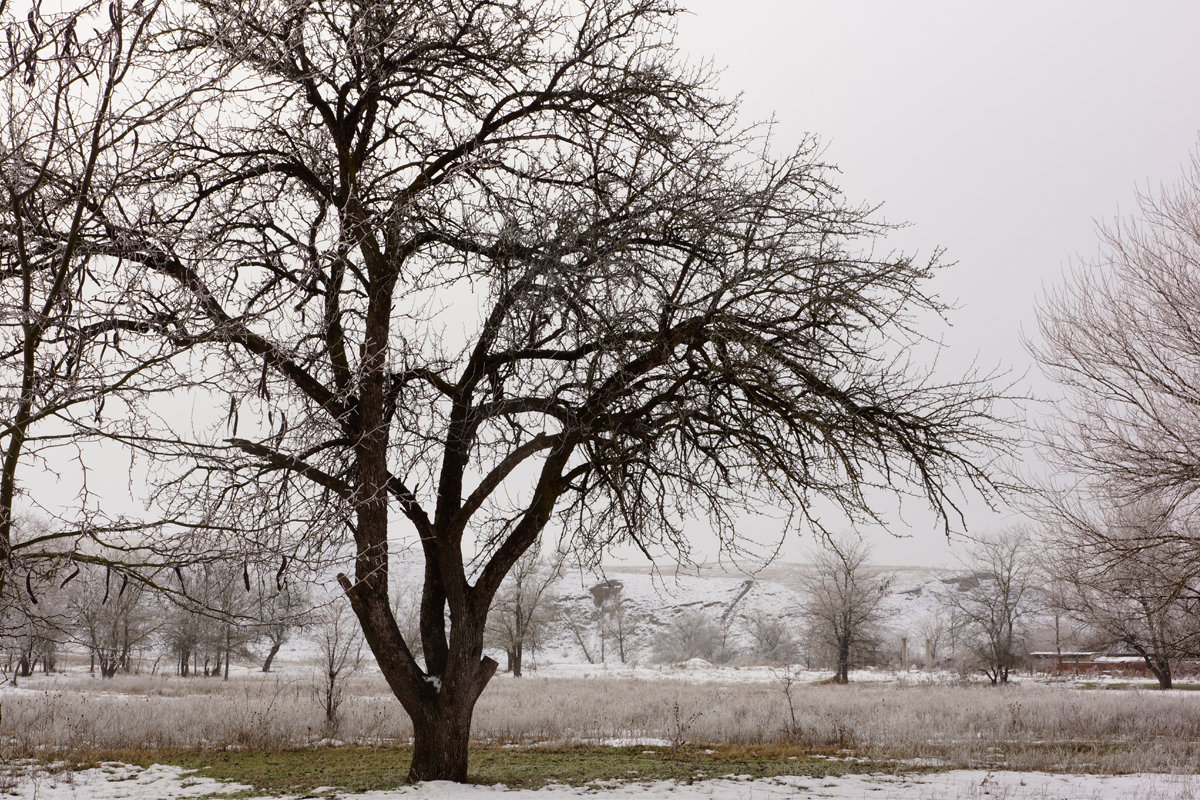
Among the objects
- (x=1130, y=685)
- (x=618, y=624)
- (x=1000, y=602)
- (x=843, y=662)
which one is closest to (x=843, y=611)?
(x=843, y=662)

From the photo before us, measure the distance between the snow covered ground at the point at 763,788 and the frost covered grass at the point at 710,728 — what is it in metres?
1.42

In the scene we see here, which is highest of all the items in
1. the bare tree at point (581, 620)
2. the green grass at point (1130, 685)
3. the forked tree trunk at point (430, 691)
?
the forked tree trunk at point (430, 691)

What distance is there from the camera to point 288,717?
15.1 m

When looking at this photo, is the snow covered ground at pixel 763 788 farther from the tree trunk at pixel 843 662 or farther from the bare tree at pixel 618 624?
the bare tree at pixel 618 624

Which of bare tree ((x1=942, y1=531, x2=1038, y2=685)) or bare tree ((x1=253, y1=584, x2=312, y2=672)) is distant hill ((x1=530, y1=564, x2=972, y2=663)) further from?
bare tree ((x1=253, y1=584, x2=312, y2=672))

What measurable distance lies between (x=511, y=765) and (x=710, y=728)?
5.29 metres

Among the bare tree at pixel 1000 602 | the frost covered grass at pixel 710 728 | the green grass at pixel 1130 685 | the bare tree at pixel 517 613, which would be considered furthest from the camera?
the bare tree at pixel 517 613

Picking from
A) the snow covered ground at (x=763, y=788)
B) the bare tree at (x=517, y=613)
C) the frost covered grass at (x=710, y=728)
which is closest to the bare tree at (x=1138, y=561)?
the frost covered grass at (x=710, y=728)

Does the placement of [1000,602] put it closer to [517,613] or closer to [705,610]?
[517,613]

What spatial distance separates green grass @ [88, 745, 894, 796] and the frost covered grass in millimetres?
599

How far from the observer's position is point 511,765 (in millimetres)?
10281

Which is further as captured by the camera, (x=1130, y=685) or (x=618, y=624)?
(x=618, y=624)

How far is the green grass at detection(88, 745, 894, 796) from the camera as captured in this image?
29.1ft

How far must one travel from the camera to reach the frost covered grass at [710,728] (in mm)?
11812
